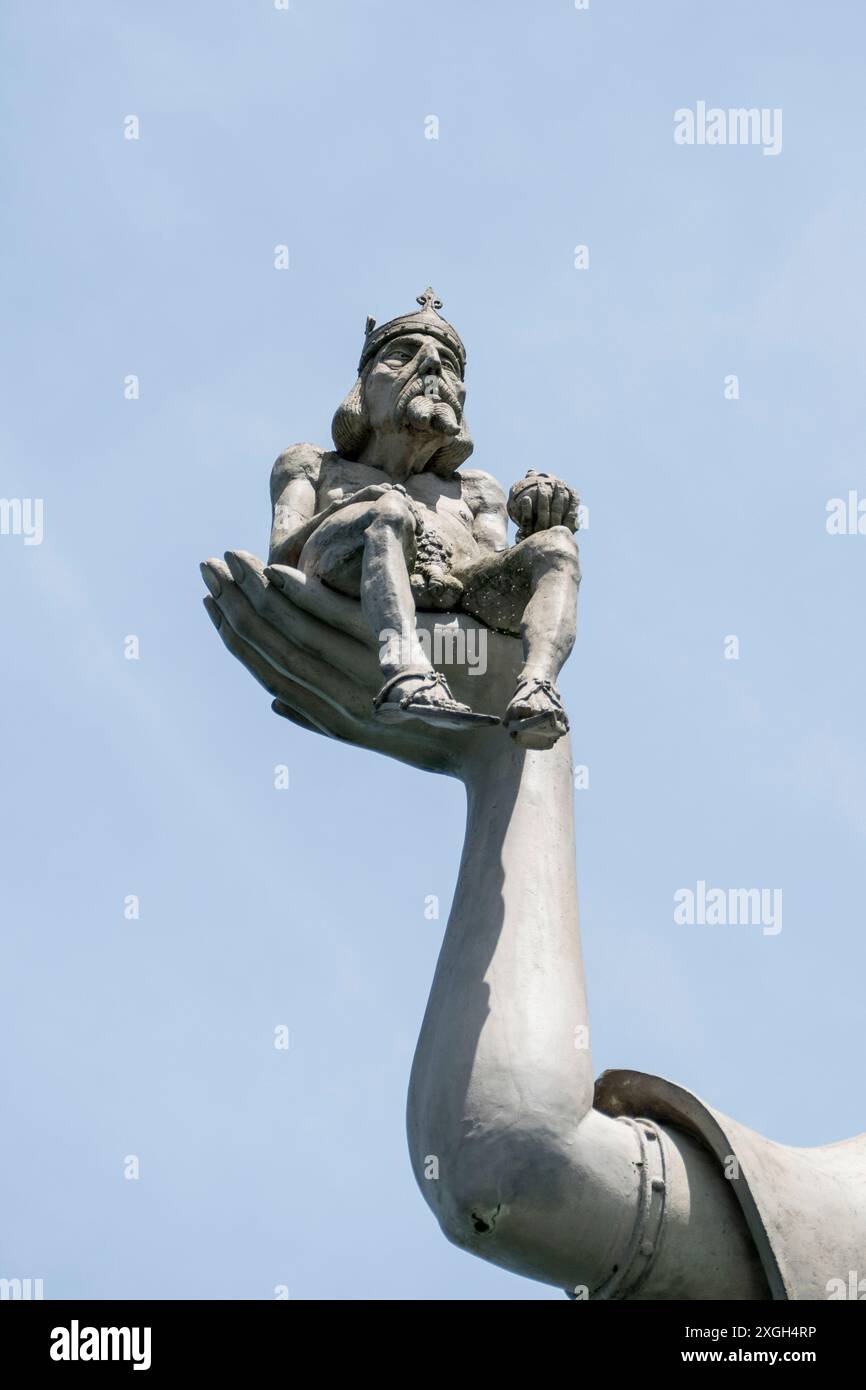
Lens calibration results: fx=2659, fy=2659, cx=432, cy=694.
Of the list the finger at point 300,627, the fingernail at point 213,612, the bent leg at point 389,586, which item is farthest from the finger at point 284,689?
the bent leg at point 389,586

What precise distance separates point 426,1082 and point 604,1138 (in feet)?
2.94

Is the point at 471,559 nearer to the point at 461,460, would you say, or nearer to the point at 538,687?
the point at 461,460

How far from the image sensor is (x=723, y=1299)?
41.1 ft

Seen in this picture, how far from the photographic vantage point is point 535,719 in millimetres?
12438

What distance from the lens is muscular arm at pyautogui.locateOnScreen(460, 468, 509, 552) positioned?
15.2 metres

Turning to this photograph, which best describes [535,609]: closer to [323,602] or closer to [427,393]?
[323,602]

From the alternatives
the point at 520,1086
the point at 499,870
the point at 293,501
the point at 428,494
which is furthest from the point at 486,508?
the point at 520,1086

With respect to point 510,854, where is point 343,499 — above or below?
above

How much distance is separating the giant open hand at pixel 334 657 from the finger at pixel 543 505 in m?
0.66

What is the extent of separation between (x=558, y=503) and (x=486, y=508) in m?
1.38

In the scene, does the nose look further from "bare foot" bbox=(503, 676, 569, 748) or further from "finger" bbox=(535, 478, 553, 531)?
"bare foot" bbox=(503, 676, 569, 748)

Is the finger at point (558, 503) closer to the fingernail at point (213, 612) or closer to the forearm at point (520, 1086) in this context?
the forearm at point (520, 1086)

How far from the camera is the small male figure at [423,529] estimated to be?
12.8 meters
